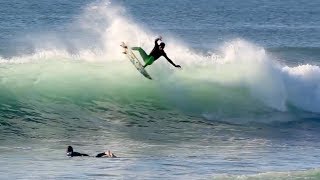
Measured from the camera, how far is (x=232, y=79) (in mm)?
30609

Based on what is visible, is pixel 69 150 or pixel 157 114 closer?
pixel 69 150

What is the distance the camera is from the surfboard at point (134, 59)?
27047 mm

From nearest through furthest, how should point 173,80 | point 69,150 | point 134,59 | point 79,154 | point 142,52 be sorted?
point 79,154, point 69,150, point 142,52, point 134,59, point 173,80

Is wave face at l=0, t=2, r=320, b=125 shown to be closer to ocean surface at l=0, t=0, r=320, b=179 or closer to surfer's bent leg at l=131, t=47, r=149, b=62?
ocean surface at l=0, t=0, r=320, b=179

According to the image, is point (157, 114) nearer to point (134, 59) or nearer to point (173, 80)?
point (134, 59)

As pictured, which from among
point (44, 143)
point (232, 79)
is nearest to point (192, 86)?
point (232, 79)

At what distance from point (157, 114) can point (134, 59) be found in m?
1.89

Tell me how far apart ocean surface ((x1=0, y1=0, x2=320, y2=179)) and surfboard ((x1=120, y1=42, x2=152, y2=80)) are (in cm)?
96

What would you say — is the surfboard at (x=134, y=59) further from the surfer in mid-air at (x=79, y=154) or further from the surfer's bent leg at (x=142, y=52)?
the surfer in mid-air at (x=79, y=154)

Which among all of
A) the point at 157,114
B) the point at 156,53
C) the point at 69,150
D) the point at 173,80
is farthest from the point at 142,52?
the point at 173,80

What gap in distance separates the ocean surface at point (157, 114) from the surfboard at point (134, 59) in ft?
3.16

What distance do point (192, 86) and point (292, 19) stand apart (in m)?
33.6

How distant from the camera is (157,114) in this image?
1102 inches

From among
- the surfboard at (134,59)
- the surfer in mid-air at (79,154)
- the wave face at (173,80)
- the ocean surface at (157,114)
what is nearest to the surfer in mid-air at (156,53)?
the surfboard at (134,59)
